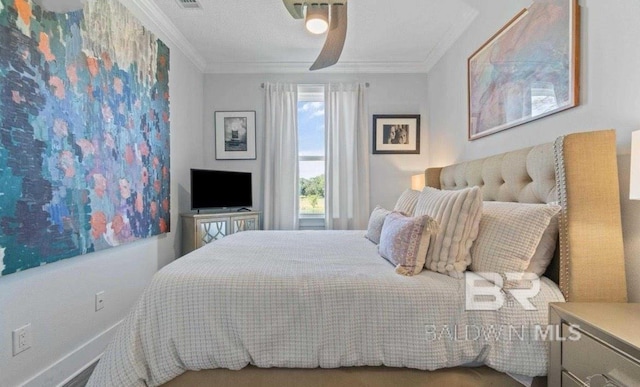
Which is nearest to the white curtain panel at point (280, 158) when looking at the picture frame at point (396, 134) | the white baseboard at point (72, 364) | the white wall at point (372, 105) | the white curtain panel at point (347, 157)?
the white wall at point (372, 105)

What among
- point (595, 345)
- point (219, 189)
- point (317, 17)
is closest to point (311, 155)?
point (219, 189)

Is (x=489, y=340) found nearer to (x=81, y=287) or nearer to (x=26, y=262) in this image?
(x=26, y=262)

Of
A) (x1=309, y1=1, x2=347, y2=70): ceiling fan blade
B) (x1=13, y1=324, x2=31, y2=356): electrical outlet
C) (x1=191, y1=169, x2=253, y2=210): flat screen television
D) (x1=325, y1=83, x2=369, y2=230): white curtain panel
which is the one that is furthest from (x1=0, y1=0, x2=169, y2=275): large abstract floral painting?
(x1=325, y1=83, x2=369, y2=230): white curtain panel

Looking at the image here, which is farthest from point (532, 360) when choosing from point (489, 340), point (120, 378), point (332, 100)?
point (332, 100)

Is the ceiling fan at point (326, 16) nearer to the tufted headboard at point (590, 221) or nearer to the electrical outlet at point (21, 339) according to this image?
the tufted headboard at point (590, 221)

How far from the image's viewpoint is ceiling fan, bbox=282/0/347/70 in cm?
168

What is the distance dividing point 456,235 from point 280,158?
258cm

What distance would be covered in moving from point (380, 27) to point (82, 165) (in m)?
2.56

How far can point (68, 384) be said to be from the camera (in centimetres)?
167

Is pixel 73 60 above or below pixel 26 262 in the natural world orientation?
above

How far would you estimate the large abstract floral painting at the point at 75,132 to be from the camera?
1.39m

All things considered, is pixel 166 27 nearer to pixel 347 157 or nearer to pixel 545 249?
pixel 347 157

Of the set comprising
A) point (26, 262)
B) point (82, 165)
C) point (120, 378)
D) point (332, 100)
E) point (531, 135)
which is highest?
point (332, 100)

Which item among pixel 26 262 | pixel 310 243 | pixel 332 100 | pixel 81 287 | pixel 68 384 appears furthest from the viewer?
pixel 332 100
